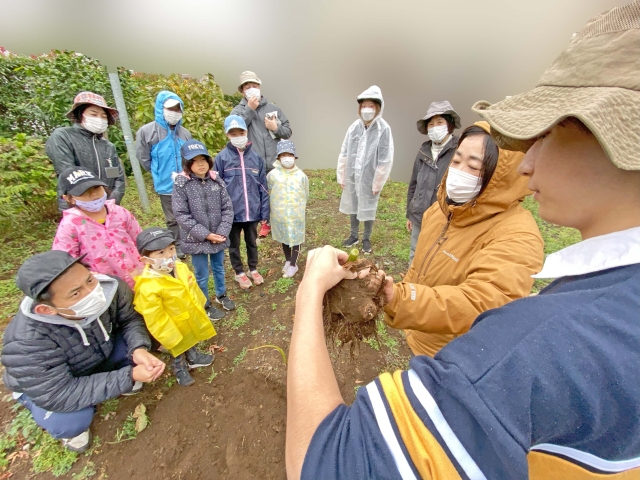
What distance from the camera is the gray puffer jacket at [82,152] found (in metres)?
3.55

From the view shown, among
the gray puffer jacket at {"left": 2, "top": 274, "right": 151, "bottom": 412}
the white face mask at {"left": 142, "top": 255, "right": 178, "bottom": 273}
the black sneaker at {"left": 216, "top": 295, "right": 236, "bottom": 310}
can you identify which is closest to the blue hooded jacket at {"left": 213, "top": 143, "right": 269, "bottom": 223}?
the black sneaker at {"left": 216, "top": 295, "right": 236, "bottom": 310}

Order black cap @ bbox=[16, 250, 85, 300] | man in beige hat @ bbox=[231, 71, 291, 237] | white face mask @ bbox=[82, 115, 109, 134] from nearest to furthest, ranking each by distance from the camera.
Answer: black cap @ bbox=[16, 250, 85, 300], white face mask @ bbox=[82, 115, 109, 134], man in beige hat @ bbox=[231, 71, 291, 237]

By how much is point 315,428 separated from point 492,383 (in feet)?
1.37

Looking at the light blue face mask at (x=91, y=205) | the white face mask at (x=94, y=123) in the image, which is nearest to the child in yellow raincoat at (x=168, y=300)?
the light blue face mask at (x=91, y=205)

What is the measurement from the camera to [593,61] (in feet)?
2.10

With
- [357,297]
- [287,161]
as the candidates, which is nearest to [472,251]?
[357,297]

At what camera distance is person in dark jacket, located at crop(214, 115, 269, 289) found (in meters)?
3.79

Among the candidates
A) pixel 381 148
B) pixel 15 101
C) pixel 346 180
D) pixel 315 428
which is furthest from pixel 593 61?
pixel 15 101

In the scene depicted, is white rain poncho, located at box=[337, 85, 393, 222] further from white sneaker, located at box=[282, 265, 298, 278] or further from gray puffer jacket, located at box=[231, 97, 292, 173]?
white sneaker, located at box=[282, 265, 298, 278]

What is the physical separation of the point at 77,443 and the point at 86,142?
3.47 meters

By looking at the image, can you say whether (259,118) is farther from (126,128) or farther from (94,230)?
(94,230)

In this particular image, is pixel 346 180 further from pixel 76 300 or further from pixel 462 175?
pixel 76 300

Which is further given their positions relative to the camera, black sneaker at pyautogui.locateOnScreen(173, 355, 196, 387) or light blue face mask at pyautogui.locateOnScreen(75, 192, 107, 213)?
black sneaker at pyautogui.locateOnScreen(173, 355, 196, 387)

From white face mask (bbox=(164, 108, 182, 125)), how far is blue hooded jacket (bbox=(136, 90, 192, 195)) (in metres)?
0.07
